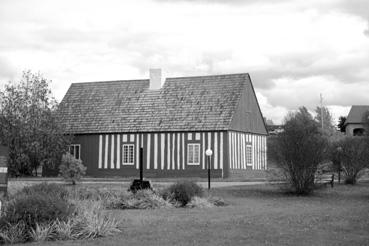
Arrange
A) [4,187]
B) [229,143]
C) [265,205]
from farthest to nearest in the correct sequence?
[229,143] < [265,205] < [4,187]

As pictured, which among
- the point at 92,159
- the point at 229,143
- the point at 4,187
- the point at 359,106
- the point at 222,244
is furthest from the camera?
the point at 359,106

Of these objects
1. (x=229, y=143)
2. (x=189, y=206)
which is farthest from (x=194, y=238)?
(x=229, y=143)

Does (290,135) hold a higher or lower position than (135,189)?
higher

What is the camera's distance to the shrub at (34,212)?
11594 millimetres

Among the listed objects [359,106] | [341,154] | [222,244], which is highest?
[359,106]

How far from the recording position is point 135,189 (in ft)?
67.5

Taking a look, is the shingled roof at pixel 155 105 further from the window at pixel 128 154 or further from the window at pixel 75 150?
the window at pixel 128 154

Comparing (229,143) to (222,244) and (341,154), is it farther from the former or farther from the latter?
(222,244)

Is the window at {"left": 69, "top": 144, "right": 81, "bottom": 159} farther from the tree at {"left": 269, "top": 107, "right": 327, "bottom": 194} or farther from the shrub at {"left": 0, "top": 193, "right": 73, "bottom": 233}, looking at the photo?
the shrub at {"left": 0, "top": 193, "right": 73, "bottom": 233}

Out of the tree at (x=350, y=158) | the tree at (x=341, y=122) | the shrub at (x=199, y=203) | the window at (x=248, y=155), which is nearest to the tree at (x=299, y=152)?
the shrub at (x=199, y=203)

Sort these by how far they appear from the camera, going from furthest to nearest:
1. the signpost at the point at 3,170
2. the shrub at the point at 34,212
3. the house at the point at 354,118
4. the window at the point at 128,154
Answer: the house at the point at 354,118, the window at the point at 128,154, the signpost at the point at 3,170, the shrub at the point at 34,212

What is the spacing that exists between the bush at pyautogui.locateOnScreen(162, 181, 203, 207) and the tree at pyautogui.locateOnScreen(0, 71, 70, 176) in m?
23.6

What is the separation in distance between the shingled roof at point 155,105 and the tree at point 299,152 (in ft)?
48.8

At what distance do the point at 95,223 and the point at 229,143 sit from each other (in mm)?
28477
